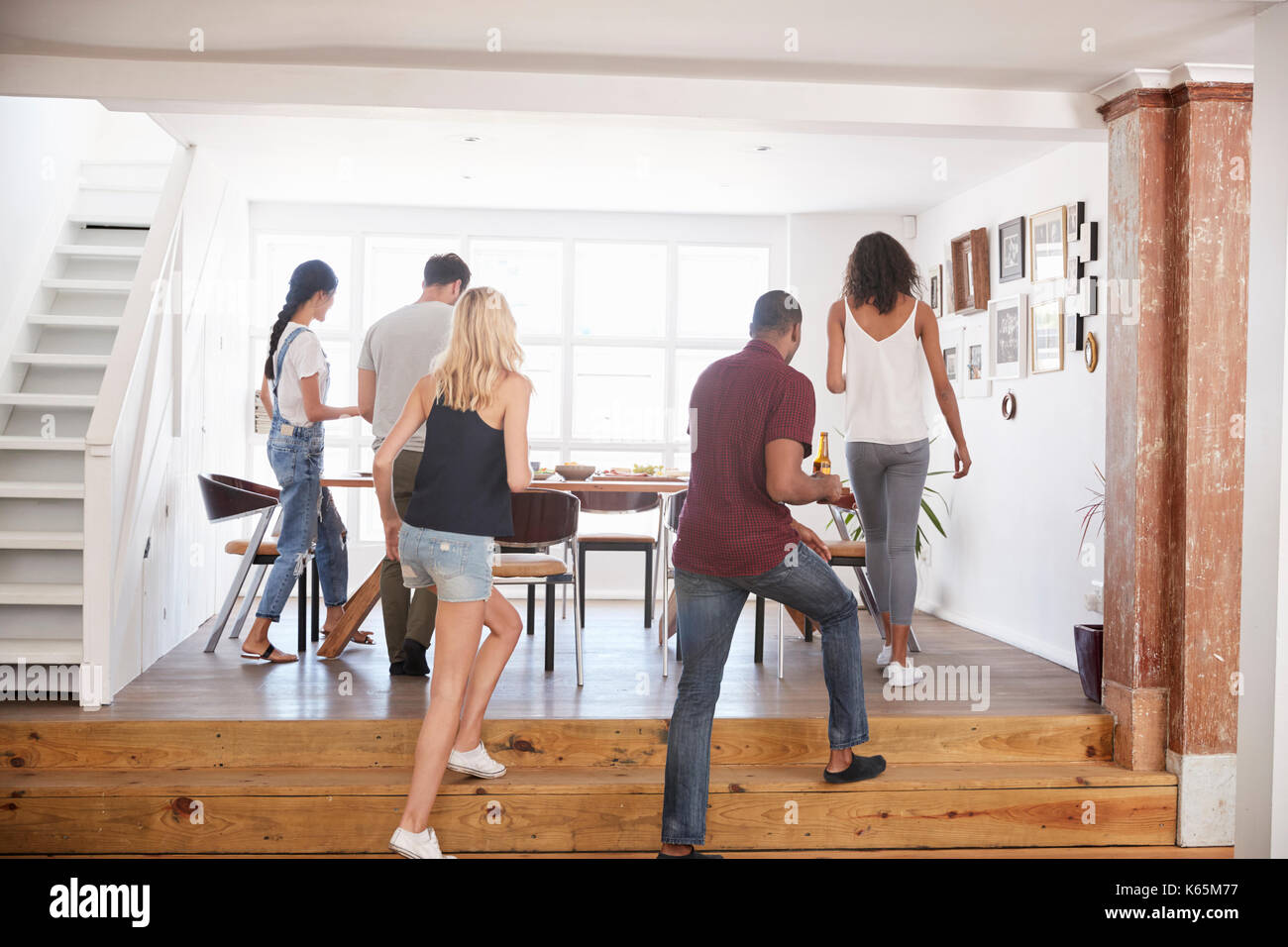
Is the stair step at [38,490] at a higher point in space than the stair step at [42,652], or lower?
higher

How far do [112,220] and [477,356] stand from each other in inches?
157

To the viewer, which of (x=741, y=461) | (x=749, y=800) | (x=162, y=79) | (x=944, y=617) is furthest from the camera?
(x=944, y=617)

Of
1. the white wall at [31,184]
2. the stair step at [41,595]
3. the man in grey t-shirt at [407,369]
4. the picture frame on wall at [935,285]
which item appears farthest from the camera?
the picture frame on wall at [935,285]

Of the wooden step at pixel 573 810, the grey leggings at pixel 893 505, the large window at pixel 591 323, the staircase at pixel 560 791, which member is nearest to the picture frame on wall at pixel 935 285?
the large window at pixel 591 323

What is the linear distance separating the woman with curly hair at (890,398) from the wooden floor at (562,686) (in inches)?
17.6

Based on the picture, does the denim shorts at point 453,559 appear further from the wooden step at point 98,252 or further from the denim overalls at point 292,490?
the wooden step at point 98,252

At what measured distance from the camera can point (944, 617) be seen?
613 centimetres

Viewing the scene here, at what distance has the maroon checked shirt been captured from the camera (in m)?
2.92

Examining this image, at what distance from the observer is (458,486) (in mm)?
2941

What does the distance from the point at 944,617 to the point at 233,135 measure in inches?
178

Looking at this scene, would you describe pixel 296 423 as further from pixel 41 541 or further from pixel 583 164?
pixel 583 164

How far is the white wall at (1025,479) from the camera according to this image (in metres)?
4.77

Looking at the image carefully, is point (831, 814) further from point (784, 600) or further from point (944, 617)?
point (944, 617)
